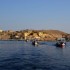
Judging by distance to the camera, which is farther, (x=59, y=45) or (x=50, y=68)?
(x=59, y=45)

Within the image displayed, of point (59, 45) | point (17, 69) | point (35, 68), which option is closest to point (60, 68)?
point (35, 68)

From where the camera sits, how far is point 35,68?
97.1 ft

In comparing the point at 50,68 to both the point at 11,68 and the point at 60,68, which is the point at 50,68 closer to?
the point at 60,68

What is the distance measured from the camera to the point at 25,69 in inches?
1133

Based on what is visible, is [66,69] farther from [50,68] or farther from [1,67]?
[1,67]

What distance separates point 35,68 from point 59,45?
171ft

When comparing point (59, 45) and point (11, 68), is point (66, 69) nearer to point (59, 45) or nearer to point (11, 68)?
point (11, 68)

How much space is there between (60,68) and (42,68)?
217cm

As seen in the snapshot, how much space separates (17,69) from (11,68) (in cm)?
96

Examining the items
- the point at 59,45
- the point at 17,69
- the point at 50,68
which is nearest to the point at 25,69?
the point at 17,69

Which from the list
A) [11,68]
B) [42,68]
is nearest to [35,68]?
[42,68]

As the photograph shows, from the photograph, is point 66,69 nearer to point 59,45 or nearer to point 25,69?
point 25,69

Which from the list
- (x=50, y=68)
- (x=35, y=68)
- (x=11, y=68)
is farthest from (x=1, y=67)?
(x=50, y=68)

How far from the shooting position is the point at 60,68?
2945 cm
